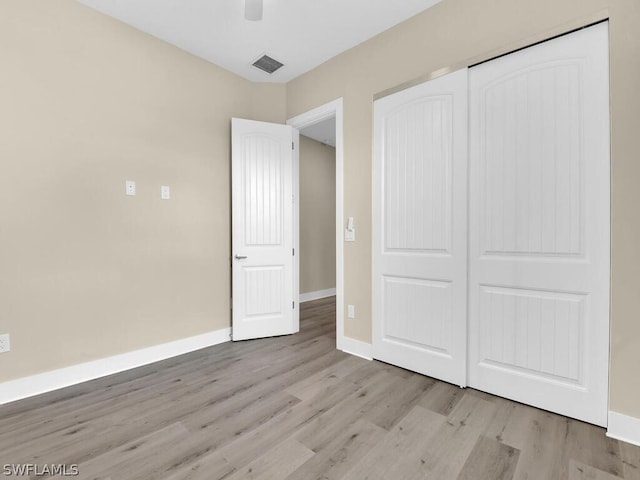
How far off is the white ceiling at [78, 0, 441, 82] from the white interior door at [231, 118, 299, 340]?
2.32 ft

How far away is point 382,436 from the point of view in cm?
168

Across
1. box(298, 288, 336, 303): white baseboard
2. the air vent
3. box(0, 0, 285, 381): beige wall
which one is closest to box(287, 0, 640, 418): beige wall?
the air vent

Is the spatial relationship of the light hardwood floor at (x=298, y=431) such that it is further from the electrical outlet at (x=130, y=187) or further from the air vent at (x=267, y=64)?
the air vent at (x=267, y=64)

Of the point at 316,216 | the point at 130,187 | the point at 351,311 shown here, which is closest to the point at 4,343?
the point at 130,187

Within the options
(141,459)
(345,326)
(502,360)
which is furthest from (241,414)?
(502,360)

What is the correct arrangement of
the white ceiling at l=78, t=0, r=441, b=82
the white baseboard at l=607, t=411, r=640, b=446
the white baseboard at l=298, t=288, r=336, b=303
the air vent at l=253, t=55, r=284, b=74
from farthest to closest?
the white baseboard at l=298, t=288, r=336, b=303 < the air vent at l=253, t=55, r=284, b=74 < the white ceiling at l=78, t=0, r=441, b=82 < the white baseboard at l=607, t=411, r=640, b=446

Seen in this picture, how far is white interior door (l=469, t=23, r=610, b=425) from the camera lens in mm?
1723

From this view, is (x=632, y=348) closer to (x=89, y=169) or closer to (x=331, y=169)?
(x=89, y=169)

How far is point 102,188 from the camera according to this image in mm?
2449

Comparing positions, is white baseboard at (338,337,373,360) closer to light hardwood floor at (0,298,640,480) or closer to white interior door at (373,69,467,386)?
white interior door at (373,69,467,386)

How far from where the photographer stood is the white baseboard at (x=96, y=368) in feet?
6.84

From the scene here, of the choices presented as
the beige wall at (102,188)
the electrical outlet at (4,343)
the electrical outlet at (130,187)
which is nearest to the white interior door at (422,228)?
the beige wall at (102,188)

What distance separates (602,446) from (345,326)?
1836 mm

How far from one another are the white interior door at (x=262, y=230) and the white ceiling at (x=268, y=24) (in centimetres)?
71
